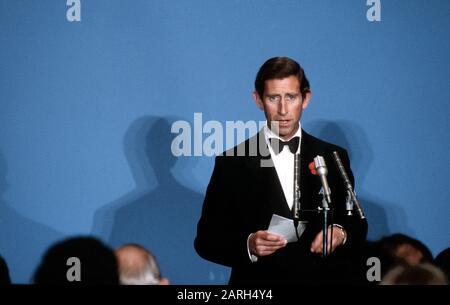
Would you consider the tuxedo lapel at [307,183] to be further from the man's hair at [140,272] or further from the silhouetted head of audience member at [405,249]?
the man's hair at [140,272]

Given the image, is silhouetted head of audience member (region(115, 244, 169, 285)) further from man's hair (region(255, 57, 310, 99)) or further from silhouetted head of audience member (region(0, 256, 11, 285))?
man's hair (region(255, 57, 310, 99))

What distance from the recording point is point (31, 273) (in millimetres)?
3805

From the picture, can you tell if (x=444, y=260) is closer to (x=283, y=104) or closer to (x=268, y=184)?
(x=268, y=184)

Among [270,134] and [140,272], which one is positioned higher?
[270,134]

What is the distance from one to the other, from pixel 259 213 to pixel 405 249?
0.72 meters

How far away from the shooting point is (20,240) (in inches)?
150

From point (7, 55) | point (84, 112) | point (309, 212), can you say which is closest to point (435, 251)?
point (309, 212)

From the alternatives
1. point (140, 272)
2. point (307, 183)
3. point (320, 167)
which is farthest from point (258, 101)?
point (140, 272)

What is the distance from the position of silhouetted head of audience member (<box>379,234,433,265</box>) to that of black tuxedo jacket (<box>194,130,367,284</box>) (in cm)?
17

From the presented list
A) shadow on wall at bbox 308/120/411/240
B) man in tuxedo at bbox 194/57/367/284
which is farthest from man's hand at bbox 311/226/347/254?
shadow on wall at bbox 308/120/411/240

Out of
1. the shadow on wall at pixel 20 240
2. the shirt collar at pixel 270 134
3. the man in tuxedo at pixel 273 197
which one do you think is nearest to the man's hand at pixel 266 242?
the man in tuxedo at pixel 273 197

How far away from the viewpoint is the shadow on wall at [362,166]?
3840 millimetres

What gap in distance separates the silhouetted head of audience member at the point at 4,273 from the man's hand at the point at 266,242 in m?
1.13
